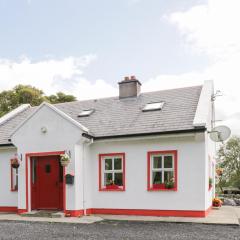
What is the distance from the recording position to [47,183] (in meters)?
13.4

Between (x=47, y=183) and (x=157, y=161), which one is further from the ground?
(x=157, y=161)

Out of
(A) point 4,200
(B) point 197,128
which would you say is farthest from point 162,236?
(A) point 4,200

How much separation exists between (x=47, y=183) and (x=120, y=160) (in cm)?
322

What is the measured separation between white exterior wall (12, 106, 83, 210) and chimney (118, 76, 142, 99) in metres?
4.45

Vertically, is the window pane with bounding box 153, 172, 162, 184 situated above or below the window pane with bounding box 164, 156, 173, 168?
below

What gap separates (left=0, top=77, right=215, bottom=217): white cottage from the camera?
11.6 m

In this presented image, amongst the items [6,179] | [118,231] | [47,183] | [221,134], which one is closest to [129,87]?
[221,134]

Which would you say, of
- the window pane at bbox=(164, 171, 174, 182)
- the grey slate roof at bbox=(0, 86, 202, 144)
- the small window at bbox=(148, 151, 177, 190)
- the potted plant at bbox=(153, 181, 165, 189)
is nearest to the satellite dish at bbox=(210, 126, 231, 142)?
the grey slate roof at bbox=(0, 86, 202, 144)

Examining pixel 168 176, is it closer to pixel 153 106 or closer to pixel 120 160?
pixel 120 160

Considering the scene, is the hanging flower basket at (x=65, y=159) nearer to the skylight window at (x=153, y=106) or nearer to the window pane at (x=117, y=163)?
the window pane at (x=117, y=163)

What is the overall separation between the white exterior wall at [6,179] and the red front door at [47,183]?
168 centimetres

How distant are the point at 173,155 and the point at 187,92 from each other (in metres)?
3.96

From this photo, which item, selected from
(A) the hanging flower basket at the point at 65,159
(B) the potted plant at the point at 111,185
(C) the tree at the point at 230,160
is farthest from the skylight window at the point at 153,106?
(C) the tree at the point at 230,160

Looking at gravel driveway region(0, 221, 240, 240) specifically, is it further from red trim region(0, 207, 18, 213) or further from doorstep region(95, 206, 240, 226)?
red trim region(0, 207, 18, 213)
